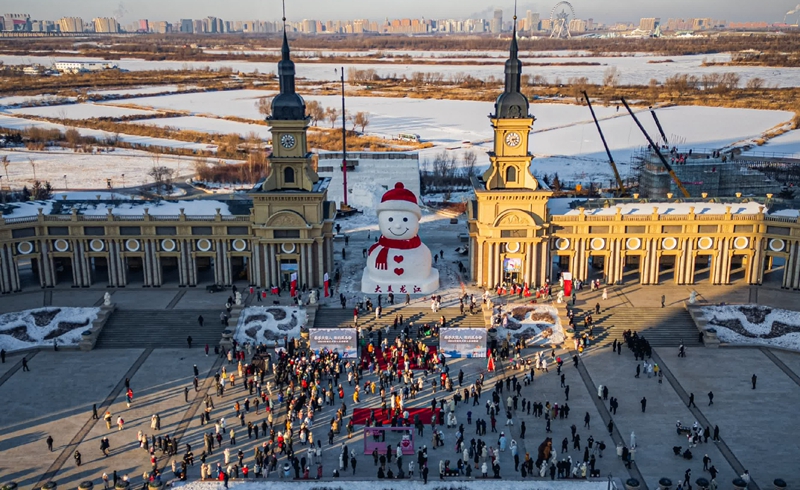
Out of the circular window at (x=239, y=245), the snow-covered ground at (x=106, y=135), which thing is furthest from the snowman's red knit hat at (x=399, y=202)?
the snow-covered ground at (x=106, y=135)

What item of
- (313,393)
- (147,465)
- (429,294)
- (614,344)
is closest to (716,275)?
(614,344)

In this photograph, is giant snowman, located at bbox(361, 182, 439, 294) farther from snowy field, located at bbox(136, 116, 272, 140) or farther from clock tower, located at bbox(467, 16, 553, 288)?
snowy field, located at bbox(136, 116, 272, 140)

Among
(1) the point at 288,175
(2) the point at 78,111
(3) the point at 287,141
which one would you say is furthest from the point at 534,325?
(2) the point at 78,111

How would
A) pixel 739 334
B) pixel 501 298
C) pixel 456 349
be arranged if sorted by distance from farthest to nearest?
1. pixel 501 298
2. pixel 739 334
3. pixel 456 349

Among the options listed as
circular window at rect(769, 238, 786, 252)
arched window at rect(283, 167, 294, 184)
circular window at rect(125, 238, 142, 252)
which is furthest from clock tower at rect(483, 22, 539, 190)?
circular window at rect(125, 238, 142, 252)

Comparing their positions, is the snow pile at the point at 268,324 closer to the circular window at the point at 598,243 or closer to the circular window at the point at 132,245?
the circular window at the point at 132,245

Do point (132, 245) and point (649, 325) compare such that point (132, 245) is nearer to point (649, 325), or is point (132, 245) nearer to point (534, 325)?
point (534, 325)

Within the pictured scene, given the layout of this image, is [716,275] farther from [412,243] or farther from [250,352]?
[250,352]
